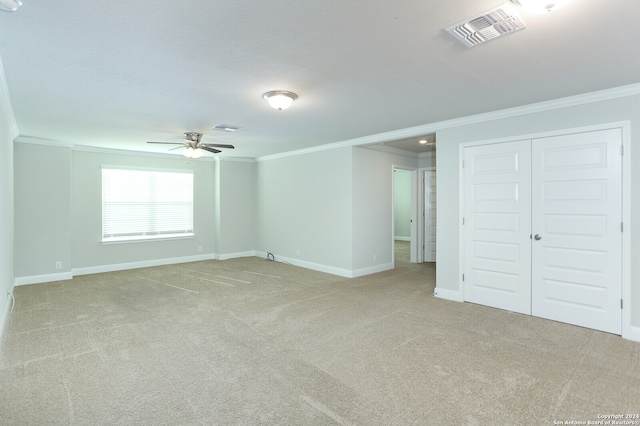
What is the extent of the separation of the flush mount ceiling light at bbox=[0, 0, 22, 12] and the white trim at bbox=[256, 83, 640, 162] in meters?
4.29

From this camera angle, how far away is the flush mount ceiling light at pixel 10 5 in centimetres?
177

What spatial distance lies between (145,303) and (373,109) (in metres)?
3.90

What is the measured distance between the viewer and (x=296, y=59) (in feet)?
8.54

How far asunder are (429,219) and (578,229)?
419cm

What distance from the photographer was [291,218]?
739 cm

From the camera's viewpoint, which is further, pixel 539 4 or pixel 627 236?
pixel 627 236


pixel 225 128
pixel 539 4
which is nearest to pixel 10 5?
pixel 539 4

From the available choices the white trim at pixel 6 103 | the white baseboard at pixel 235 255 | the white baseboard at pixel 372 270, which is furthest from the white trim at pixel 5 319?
the white baseboard at pixel 372 270

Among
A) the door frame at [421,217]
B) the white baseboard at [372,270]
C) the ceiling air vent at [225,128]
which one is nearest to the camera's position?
the ceiling air vent at [225,128]

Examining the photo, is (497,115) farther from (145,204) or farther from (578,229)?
(145,204)

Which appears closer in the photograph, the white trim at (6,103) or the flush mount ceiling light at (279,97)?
the white trim at (6,103)

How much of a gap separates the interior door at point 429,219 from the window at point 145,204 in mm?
5394

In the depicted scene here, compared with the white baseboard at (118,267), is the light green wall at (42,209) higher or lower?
higher

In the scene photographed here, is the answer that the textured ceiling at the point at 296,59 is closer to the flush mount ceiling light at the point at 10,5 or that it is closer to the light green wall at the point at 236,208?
the flush mount ceiling light at the point at 10,5
